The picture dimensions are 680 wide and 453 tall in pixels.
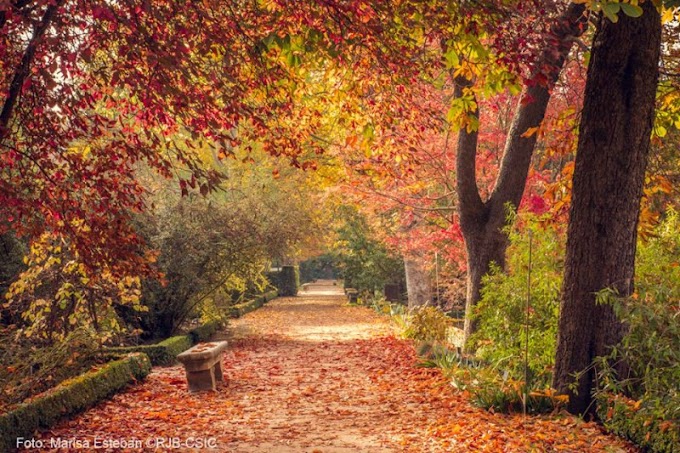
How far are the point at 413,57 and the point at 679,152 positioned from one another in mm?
5261

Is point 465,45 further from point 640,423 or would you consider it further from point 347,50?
point 640,423

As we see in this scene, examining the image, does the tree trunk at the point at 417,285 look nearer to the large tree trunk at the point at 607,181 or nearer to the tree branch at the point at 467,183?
the tree branch at the point at 467,183

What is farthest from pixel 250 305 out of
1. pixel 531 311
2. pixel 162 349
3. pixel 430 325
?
pixel 531 311

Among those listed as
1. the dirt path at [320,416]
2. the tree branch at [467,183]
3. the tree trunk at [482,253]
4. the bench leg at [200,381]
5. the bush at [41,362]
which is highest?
the tree branch at [467,183]

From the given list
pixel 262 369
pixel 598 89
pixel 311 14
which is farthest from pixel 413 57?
pixel 262 369

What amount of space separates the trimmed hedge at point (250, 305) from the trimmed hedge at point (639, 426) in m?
16.2

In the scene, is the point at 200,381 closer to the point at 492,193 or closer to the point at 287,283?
the point at 492,193

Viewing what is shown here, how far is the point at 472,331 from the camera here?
1124 centimetres

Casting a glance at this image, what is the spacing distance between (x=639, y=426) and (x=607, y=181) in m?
2.15

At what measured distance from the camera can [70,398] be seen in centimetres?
766

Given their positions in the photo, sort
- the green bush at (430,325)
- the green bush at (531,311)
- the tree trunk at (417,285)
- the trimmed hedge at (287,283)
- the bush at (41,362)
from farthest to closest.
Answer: the trimmed hedge at (287,283) < the tree trunk at (417,285) < the green bush at (430,325) < the green bush at (531,311) < the bush at (41,362)

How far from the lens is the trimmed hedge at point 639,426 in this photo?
527cm

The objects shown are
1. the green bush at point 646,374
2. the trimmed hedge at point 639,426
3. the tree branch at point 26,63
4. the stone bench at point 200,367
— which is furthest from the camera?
the stone bench at point 200,367

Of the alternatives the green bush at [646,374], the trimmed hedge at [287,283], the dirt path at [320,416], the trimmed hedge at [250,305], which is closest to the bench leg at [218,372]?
the dirt path at [320,416]
